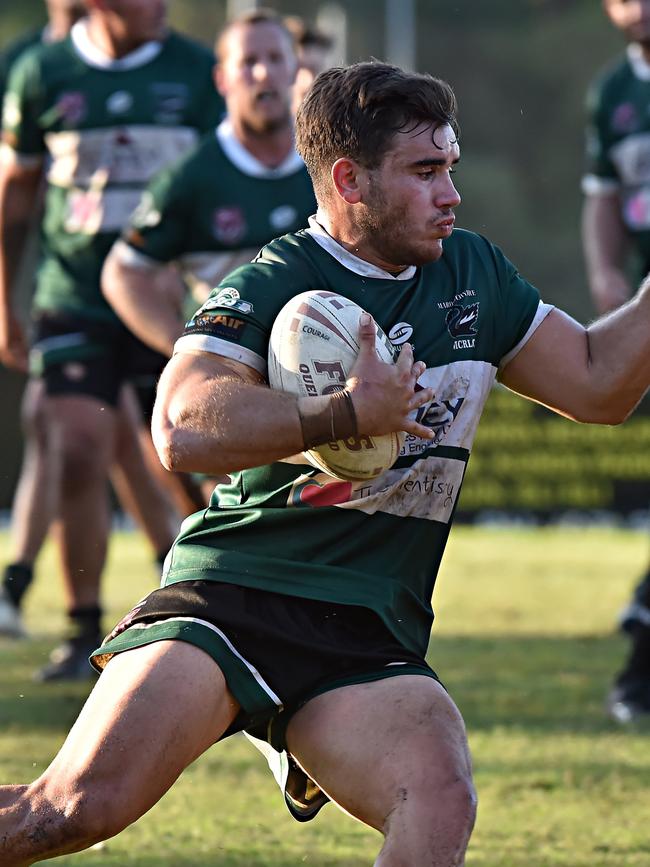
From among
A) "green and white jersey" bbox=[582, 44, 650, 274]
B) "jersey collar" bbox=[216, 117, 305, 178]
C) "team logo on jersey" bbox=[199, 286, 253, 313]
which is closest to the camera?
"team logo on jersey" bbox=[199, 286, 253, 313]

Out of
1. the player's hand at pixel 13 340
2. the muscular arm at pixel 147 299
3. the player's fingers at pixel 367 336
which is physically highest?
the player's fingers at pixel 367 336

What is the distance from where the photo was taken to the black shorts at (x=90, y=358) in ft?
24.0

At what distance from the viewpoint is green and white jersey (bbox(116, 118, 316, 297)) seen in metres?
6.42

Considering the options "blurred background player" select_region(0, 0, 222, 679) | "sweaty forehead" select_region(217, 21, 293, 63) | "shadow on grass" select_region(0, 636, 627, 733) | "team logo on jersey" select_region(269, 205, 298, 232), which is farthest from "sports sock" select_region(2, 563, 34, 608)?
"sweaty forehead" select_region(217, 21, 293, 63)

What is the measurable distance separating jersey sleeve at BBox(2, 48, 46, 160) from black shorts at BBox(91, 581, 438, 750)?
4.53 metres

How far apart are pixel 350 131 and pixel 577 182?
998 inches

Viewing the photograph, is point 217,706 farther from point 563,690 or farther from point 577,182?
point 577,182

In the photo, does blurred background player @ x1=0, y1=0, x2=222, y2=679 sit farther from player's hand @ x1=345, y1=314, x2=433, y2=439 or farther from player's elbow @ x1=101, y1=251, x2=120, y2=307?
player's hand @ x1=345, y1=314, x2=433, y2=439

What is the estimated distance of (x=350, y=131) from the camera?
11.5 ft

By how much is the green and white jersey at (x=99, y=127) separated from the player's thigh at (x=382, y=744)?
4.35 m

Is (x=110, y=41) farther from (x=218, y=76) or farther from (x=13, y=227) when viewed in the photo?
(x=13, y=227)

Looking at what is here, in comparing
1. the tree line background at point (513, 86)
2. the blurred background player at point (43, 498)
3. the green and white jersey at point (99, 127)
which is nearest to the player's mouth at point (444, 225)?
the green and white jersey at point (99, 127)

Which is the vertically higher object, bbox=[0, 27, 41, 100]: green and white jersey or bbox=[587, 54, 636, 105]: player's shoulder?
bbox=[587, 54, 636, 105]: player's shoulder

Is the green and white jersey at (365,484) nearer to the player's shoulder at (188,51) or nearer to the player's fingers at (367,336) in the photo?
the player's fingers at (367,336)
